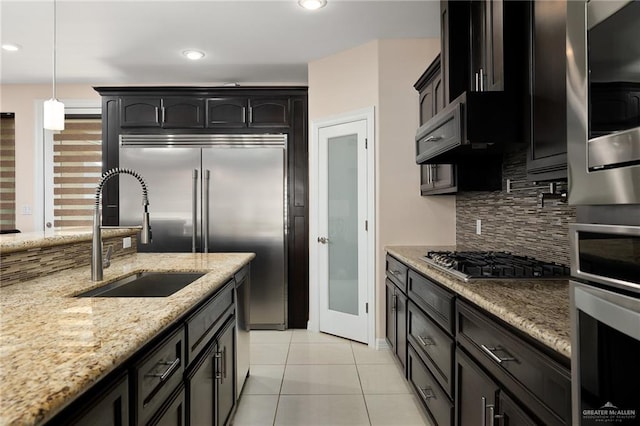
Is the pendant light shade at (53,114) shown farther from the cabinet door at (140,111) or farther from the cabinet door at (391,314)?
the cabinet door at (391,314)

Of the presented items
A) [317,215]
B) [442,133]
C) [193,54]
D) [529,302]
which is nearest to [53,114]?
[193,54]

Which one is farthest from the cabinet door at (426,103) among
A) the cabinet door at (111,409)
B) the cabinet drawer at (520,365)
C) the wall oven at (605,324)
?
the cabinet door at (111,409)

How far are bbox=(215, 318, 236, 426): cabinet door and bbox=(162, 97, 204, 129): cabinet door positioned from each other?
2.70 m

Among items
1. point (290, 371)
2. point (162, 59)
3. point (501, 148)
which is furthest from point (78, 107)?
point (501, 148)

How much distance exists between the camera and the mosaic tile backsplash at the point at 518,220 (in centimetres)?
208

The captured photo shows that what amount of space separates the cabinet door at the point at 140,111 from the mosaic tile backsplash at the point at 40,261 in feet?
8.19

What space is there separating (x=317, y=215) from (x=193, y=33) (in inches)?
80.3

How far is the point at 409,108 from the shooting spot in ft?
12.2

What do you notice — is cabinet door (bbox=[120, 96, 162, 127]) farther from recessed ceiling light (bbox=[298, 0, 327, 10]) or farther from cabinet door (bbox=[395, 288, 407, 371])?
cabinet door (bbox=[395, 288, 407, 371])

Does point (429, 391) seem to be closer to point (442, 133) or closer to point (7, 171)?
point (442, 133)

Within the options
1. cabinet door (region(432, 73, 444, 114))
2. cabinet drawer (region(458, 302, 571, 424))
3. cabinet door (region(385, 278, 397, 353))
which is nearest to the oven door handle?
cabinet drawer (region(458, 302, 571, 424))

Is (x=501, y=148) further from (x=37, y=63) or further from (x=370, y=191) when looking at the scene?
(x=37, y=63)

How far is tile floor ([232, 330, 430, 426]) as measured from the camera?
8.04ft

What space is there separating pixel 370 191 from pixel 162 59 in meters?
2.54
